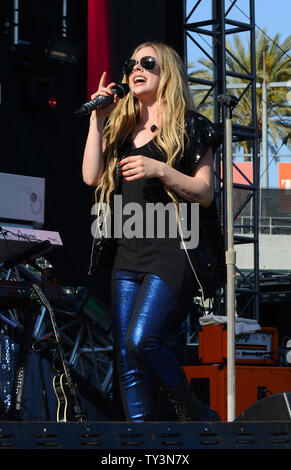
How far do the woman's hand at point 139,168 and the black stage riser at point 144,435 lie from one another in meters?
1.03

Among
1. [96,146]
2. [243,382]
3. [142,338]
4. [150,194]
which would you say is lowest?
[243,382]

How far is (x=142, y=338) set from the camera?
7.83ft

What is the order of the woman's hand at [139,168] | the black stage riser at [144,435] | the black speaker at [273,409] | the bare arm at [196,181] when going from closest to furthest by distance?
1. the black stage riser at [144,435]
2. the black speaker at [273,409]
3. the woman's hand at [139,168]
4. the bare arm at [196,181]

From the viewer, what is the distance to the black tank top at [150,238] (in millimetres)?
2480

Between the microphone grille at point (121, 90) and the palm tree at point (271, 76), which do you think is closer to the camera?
the microphone grille at point (121, 90)

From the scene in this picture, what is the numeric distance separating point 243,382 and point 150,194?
4208 mm

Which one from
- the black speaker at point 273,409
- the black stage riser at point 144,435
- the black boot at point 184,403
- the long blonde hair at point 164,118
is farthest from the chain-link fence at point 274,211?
the black stage riser at point 144,435

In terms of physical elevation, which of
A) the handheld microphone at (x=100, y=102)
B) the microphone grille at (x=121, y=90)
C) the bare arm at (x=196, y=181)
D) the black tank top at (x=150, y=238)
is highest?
the microphone grille at (x=121, y=90)

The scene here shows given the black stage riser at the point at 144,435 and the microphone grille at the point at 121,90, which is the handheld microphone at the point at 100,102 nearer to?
the microphone grille at the point at 121,90

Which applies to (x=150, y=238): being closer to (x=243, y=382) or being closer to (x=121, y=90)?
(x=121, y=90)

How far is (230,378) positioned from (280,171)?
96.9 ft

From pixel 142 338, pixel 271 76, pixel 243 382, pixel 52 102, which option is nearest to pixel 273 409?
pixel 142 338

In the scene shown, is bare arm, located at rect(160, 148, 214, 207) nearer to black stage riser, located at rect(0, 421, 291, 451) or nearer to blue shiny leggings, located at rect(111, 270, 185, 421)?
blue shiny leggings, located at rect(111, 270, 185, 421)

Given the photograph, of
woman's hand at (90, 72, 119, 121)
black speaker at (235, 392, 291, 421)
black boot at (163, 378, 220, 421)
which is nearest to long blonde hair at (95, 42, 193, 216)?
woman's hand at (90, 72, 119, 121)
